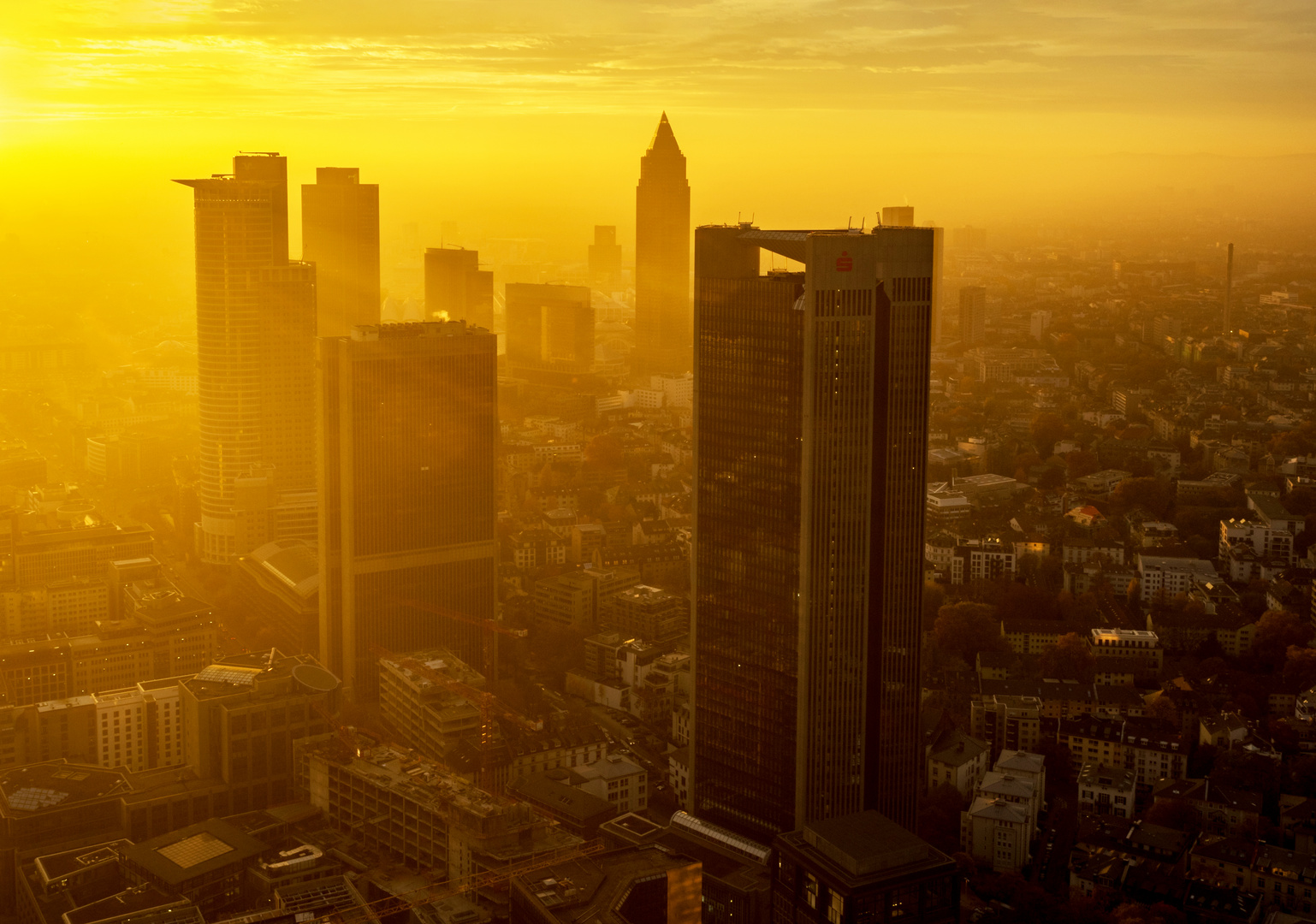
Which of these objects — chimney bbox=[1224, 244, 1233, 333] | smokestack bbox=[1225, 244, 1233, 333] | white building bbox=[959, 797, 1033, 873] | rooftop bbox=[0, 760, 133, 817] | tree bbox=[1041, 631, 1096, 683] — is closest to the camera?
rooftop bbox=[0, 760, 133, 817]

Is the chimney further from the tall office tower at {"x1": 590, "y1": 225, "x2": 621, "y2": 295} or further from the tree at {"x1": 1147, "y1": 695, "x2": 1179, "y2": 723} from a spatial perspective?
the tree at {"x1": 1147, "y1": 695, "x2": 1179, "y2": 723}

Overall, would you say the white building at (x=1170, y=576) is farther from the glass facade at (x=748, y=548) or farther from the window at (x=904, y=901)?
the window at (x=904, y=901)

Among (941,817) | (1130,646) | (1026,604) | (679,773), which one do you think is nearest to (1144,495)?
(1026,604)

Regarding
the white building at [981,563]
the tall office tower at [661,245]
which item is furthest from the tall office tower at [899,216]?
the tall office tower at [661,245]

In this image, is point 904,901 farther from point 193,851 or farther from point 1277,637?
point 1277,637

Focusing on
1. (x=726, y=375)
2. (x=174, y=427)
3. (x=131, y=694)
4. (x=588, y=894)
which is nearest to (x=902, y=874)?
(x=588, y=894)

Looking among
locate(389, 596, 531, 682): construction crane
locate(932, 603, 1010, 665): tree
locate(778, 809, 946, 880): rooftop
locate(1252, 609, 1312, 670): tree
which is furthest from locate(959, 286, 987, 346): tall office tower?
locate(778, 809, 946, 880): rooftop

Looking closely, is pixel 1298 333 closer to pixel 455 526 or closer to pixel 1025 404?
pixel 1025 404
